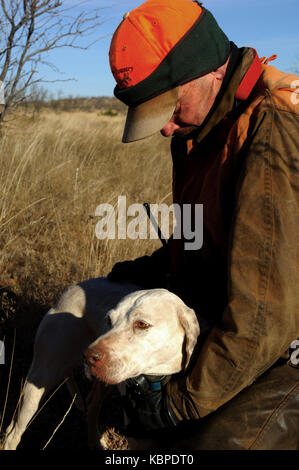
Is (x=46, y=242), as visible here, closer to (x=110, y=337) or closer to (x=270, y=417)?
(x=110, y=337)

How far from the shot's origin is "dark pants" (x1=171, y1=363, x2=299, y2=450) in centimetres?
191

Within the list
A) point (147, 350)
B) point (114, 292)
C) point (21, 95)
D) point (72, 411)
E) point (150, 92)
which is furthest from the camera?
point (21, 95)

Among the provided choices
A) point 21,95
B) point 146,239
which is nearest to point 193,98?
point 146,239

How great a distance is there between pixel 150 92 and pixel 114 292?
1149mm

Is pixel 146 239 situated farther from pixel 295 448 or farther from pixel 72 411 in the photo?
pixel 295 448

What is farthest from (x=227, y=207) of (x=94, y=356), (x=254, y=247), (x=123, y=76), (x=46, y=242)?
(x=46, y=242)

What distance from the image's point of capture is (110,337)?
78.9 inches

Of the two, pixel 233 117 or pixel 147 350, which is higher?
pixel 233 117

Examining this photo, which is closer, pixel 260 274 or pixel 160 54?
pixel 260 274

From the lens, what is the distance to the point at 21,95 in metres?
5.64

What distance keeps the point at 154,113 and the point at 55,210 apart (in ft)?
10.3

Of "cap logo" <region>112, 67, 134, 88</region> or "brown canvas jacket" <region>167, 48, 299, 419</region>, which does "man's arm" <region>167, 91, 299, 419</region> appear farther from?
"cap logo" <region>112, 67, 134, 88</region>

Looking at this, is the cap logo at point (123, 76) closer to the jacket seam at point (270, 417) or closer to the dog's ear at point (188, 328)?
the dog's ear at point (188, 328)

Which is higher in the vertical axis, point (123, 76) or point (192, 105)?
point (123, 76)
